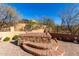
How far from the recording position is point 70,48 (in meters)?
Answer: 4.80

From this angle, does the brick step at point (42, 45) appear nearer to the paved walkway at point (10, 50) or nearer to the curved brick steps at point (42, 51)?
the curved brick steps at point (42, 51)

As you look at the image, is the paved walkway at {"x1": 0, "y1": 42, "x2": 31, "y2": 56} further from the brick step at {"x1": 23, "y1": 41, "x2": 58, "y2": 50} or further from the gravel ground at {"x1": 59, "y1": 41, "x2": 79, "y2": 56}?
the gravel ground at {"x1": 59, "y1": 41, "x2": 79, "y2": 56}

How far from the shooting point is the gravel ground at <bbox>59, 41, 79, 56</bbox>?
4.62 metres

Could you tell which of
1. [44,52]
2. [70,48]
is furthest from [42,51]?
[70,48]

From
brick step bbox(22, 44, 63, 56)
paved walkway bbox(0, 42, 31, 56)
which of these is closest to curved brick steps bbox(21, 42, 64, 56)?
brick step bbox(22, 44, 63, 56)

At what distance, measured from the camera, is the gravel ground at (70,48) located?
4.62 meters

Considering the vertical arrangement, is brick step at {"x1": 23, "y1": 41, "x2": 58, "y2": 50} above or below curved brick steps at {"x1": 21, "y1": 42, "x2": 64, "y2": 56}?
above

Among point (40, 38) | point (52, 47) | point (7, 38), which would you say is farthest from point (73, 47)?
point (7, 38)

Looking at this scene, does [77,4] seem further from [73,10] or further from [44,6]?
[44,6]

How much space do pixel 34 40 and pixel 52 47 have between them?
1.71 feet

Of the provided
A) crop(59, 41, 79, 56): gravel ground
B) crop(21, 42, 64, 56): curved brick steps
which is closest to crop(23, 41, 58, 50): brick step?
crop(21, 42, 64, 56): curved brick steps

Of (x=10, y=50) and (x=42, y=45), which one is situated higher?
(x=42, y=45)

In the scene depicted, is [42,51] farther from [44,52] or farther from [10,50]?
[10,50]

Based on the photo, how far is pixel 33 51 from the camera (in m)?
4.59
